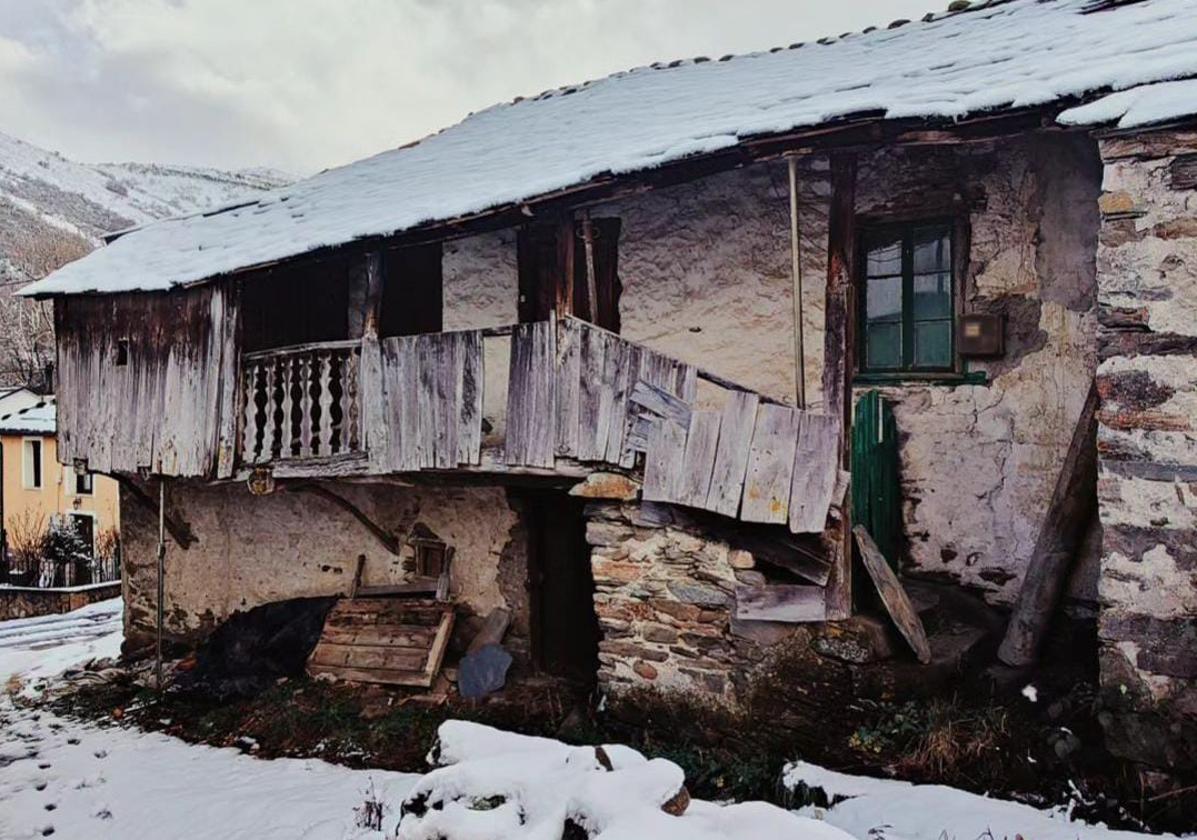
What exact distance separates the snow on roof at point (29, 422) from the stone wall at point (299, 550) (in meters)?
13.3

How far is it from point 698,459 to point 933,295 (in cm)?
236

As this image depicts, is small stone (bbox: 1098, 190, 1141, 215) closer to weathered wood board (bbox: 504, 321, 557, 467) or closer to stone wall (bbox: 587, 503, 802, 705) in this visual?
stone wall (bbox: 587, 503, 802, 705)

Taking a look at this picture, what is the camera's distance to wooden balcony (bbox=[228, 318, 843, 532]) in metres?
5.54

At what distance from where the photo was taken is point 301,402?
755cm

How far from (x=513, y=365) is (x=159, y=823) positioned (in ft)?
13.3

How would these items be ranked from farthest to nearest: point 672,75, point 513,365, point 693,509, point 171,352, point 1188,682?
1. point 672,75
2. point 171,352
3. point 513,365
4. point 693,509
5. point 1188,682

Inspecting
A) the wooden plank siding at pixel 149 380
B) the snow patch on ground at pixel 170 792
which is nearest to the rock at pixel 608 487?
the snow patch on ground at pixel 170 792

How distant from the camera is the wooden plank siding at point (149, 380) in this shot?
7.98 metres

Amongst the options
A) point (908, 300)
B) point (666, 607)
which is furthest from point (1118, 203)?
point (666, 607)

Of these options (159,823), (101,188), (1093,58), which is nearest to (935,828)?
(1093,58)

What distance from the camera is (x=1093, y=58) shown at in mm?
5059

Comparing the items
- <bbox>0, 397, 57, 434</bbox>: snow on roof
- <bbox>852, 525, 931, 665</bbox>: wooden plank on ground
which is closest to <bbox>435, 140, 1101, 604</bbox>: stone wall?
<bbox>852, 525, 931, 665</bbox>: wooden plank on ground

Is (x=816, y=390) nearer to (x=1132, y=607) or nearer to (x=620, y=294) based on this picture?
(x=620, y=294)

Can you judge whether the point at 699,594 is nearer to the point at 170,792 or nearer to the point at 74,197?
the point at 170,792
